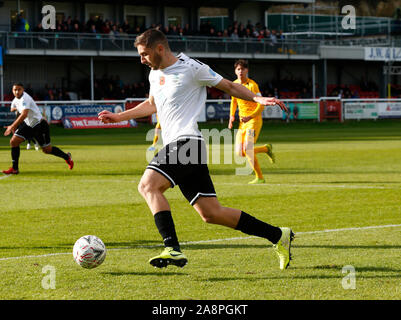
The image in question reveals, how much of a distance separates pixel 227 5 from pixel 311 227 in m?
52.8

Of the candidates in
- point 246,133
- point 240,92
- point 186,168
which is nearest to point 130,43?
point 246,133

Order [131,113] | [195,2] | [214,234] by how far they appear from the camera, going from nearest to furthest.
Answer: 1. [131,113]
2. [214,234]
3. [195,2]

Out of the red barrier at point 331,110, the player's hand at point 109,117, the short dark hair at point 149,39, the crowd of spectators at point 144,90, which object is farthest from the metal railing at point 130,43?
the short dark hair at point 149,39

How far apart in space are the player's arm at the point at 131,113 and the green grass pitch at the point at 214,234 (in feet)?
4.67

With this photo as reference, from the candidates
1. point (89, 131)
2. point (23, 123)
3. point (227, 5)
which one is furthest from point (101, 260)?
point (227, 5)

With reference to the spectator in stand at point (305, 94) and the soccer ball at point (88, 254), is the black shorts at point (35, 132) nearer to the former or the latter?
the soccer ball at point (88, 254)

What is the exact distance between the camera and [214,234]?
9.56m

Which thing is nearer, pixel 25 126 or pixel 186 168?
pixel 186 168

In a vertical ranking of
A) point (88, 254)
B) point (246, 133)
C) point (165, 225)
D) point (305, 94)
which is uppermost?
point (305, 94)

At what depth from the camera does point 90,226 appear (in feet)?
33.6

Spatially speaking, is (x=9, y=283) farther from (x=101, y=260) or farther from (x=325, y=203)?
(x=325, y=203)

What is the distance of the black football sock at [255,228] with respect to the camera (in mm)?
7234

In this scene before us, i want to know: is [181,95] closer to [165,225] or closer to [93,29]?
[165,225]

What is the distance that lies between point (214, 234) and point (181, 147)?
2.75 m
